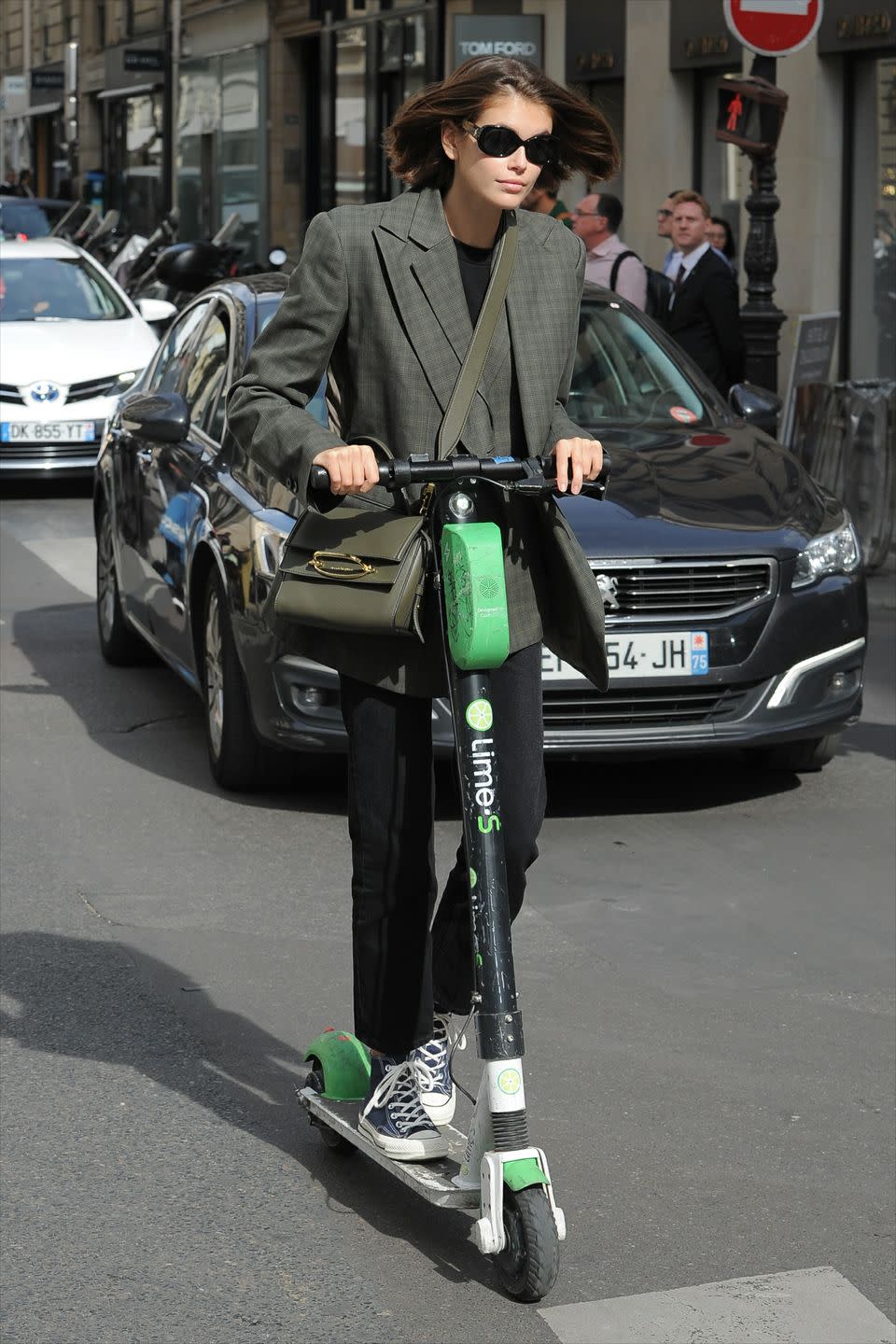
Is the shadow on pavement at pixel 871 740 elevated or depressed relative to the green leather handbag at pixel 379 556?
depressed

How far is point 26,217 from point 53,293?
14399mm

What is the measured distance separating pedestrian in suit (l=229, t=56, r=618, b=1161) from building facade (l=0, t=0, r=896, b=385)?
0.55 metres

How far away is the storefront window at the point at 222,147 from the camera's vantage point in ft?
123

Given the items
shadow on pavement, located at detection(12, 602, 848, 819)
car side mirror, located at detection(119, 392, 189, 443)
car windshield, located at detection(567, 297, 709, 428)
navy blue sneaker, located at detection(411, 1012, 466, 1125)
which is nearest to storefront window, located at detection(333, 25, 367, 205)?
shadow on pavement, located at detection(12, 602, 848, 819)

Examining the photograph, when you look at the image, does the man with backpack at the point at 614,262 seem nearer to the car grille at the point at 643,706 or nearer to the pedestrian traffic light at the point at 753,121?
the pedestrian traffic light at the point at 753,121

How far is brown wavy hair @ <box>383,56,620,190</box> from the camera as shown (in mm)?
3537

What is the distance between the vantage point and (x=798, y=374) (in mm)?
13188

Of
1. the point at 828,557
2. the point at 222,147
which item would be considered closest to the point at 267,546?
the point at 828,557

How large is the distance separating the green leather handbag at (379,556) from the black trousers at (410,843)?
15 centimetres

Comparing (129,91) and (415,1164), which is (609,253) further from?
(129,91)

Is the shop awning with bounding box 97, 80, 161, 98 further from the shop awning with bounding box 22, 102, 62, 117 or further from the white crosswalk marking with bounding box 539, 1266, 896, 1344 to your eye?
the white crosswalk marking with bounding box 539, 1266, 896, 1344

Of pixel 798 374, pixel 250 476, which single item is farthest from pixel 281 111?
pixel 250 476

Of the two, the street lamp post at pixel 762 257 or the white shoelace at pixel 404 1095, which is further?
the street lamp post at pixel 762 257

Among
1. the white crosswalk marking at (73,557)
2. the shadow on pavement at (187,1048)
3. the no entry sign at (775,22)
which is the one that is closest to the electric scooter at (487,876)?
the shadow on pavement at (187,1048)
